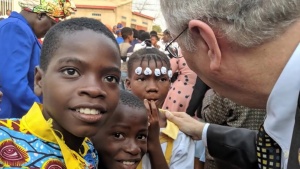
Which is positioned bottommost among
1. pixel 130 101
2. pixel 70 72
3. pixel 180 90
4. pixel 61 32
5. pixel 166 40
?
pixel 166 40

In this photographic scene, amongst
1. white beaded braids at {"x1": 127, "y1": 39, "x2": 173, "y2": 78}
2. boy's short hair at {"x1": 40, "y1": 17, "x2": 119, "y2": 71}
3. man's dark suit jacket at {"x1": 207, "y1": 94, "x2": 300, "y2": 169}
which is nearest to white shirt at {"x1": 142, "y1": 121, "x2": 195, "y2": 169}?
man's dark suit jacket at {"x1": 207, "y1": 94, "x2": 300, "y2": 169}

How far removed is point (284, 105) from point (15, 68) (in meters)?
2.21

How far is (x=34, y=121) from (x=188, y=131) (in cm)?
135

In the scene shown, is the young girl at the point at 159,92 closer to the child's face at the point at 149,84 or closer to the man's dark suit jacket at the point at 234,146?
the child's face at the point at 149,84

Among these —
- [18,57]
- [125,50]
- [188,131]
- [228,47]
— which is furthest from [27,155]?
[125,50]

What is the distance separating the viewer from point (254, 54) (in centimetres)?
136

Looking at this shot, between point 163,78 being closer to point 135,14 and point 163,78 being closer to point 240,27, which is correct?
point 240,27

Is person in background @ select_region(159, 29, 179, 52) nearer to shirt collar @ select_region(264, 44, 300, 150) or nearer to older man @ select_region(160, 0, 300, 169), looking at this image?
older man @ select_region(160, 0, 300, 169)

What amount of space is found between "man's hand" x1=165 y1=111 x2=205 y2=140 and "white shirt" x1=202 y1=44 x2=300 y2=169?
47.0 inches

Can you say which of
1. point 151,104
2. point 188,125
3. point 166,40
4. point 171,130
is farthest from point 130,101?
point 166,40

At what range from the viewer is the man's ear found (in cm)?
137

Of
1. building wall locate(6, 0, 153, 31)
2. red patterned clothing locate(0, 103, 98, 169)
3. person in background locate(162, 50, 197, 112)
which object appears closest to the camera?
red patterned clothing locate(0, 103, 98, 169)

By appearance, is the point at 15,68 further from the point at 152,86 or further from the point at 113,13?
the point at 113,13

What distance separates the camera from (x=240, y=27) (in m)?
1.33
